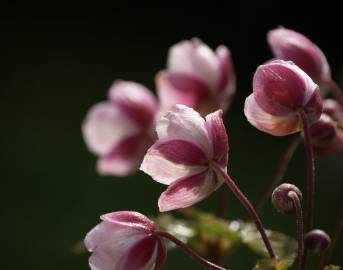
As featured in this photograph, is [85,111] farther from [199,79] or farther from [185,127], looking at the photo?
[185,127]

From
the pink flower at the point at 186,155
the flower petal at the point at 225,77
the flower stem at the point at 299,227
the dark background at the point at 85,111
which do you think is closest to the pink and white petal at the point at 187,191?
the pink flower at the point at 186,155

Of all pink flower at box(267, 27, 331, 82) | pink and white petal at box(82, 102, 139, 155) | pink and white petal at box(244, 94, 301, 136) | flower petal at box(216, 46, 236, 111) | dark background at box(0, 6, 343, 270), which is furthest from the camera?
dark background at box(0, 6, 343, 270)

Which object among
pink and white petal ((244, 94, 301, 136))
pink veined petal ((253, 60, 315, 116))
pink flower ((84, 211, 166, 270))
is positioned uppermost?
pink veined petal ((253, 60, 315, 116))

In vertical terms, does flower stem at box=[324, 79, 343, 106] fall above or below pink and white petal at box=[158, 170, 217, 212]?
below

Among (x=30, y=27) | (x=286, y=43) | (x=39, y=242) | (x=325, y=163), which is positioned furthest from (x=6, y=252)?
(x=30, y=27)

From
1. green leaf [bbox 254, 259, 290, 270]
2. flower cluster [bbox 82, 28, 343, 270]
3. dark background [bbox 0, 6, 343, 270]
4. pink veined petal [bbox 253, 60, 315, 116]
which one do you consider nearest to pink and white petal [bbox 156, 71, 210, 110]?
flower cluster [bbox 82, 28, 343, 270]

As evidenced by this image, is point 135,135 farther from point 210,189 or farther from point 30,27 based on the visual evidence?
point 30,27

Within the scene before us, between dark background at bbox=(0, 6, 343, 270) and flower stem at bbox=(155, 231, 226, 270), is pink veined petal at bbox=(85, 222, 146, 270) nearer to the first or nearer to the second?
flower stem at bbox=(155, 231, 226, 270)
